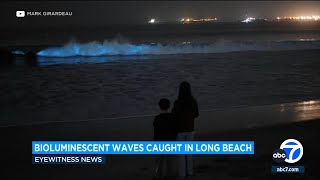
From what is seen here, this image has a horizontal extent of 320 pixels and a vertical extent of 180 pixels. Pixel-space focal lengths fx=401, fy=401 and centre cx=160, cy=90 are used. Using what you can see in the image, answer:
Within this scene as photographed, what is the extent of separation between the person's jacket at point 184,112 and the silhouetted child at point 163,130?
8cm

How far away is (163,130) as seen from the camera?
5.55m

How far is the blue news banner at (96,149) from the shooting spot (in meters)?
6.72

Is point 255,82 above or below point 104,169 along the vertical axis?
above

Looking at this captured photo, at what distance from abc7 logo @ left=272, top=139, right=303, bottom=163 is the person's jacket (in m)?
1.89

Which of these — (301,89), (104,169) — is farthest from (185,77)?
(104,169)

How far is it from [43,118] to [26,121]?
532 mm

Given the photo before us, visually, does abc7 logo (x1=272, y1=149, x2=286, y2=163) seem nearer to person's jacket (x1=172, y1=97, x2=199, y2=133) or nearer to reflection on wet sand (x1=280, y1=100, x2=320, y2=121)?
person's jacket (x1=172, y1=97, x2=199, y2=133)

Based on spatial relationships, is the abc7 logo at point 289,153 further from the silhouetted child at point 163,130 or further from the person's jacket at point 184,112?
the silhouetted child at point 163,130

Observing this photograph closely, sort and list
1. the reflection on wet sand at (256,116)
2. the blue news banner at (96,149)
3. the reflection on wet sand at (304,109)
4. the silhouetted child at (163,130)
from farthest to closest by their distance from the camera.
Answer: the reflection on wet sand at (304,109) → the reflection on wet sand at (256,116) → the blue news banner at (96,149) → the silhouetted child at (163,130)

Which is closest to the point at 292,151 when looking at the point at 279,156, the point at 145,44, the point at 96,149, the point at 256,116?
the point at 279,156

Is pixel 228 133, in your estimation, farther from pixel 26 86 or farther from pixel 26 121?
→ pixel 26 86

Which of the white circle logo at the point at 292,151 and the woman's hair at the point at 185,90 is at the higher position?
the woman's hair at the point at 185,90

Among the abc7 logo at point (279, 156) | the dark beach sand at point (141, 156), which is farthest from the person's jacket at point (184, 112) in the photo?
the abc7 logo at point (279, 156)

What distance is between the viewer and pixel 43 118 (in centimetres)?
1104
